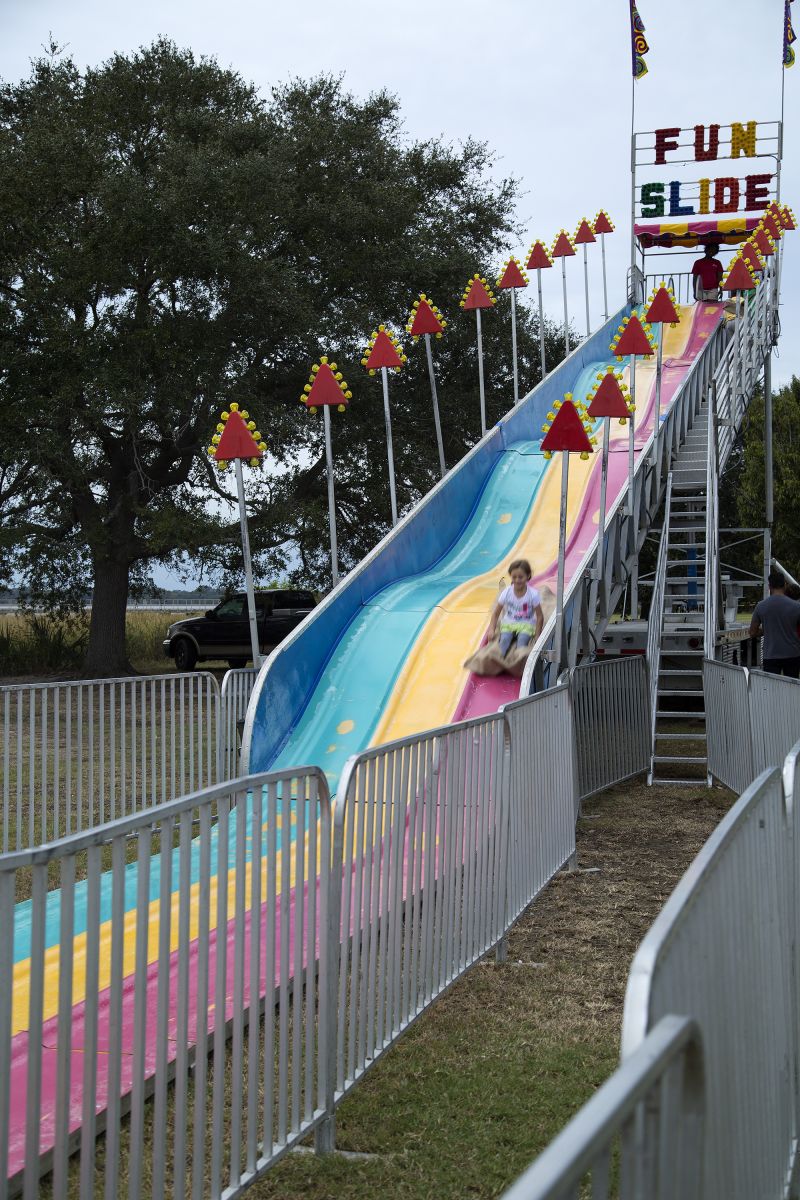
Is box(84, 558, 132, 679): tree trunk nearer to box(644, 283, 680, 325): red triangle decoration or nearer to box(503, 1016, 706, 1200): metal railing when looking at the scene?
box(644, 283, 680, 325): red triangle decoration

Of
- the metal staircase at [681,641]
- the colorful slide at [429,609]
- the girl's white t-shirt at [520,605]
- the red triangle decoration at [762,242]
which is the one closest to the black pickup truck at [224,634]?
the colorful slide at [429,609]

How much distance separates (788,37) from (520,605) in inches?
767

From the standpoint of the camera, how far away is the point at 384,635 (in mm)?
12781

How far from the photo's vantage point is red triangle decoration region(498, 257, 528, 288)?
1833cm

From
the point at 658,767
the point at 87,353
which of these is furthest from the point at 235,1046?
the point at 87,353

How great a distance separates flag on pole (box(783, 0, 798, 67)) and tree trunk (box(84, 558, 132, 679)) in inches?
647

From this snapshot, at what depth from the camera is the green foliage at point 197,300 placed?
73.0 ft

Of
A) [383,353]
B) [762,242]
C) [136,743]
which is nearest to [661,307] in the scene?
[383,353]

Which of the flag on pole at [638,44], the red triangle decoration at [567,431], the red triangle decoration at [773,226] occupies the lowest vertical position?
the red triangle decoration at [567,431]

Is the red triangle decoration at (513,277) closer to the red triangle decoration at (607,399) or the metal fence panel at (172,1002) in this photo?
the red triangle decoration at (607,399)

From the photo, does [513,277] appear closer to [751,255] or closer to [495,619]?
[751,255]

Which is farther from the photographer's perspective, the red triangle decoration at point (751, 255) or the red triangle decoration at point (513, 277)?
the red triangle decoration at point (751, 255)

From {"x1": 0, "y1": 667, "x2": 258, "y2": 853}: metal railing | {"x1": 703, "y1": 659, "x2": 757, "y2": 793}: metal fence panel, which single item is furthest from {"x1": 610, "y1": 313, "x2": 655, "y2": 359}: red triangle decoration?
{"x1": 0, "y1": 667, "x2": 258, "y2": 853}: metal railing

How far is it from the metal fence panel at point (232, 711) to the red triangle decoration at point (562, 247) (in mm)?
11250
